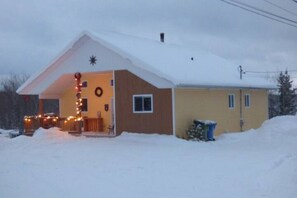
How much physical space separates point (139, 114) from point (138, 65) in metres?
2.46

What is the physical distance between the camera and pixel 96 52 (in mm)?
24516

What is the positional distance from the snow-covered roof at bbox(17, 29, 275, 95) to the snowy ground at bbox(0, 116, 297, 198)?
292 cm

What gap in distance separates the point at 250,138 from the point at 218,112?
4.01 metres

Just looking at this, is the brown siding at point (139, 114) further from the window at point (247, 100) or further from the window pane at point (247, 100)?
the window pane at point (247, 100)

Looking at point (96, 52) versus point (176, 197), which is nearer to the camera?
point (176, 197)

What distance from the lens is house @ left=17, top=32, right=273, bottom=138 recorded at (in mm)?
22203

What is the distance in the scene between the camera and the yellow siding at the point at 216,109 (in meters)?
22.4

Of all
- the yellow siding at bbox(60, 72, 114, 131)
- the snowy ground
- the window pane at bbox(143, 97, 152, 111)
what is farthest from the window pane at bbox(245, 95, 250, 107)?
the window pane at bbox(143, 97, 152, 111)

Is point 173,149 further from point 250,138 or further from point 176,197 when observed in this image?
point 176,197

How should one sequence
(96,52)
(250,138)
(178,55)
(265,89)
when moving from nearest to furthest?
(250,138) < (96,52) < (178,55) < (265,89)

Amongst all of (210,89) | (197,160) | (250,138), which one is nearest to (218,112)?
(210,89)

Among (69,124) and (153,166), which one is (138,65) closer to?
(69,124)

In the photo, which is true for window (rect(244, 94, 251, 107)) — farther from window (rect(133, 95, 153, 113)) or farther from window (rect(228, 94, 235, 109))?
window (rect(133, 95, 153, 113))

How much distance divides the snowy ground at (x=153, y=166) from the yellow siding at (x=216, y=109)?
159 cm
